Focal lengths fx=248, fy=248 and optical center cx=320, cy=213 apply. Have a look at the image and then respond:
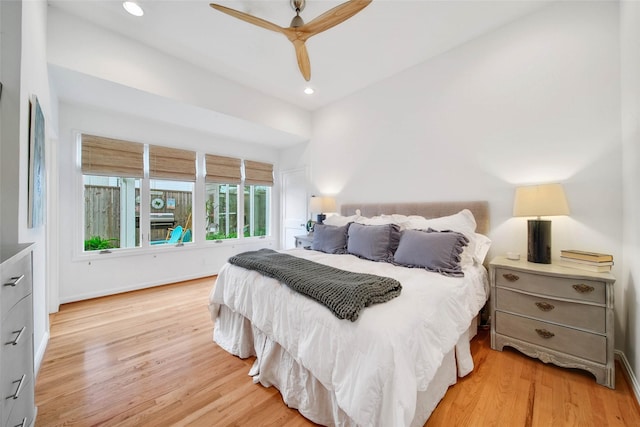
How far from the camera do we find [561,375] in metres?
1.76

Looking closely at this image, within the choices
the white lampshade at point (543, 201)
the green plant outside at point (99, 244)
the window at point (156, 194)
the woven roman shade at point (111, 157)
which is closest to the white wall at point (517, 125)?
the white lampshade at point (543, 201)

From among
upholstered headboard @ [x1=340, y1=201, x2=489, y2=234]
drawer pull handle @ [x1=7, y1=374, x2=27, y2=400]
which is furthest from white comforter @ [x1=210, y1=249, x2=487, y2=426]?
drawer pull handle @ [x1=7, y1=374, x2=27, y2=400]

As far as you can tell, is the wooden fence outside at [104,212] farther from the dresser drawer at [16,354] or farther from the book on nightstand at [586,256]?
the book on nightstand at [586,256]

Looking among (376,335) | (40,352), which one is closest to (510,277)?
(376,335)

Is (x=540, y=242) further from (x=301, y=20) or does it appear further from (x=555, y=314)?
(x=301, y=20)

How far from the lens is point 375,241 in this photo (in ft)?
8.13

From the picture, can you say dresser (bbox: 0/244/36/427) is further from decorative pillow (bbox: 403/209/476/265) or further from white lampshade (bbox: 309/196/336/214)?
white lampshade (bbox: 309/196/336/214)

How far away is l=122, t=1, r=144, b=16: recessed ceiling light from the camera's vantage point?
7.14ft

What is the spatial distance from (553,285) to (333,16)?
2544 millimetres

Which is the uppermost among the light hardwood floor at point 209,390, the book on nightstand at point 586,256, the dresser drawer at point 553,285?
the book on nightstand at point 586,256

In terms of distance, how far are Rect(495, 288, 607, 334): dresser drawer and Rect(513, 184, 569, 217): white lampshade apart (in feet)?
2.17

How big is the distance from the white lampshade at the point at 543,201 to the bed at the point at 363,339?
0.44 meters

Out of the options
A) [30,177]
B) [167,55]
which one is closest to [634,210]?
[30,177]

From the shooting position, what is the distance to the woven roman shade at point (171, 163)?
377 cm
